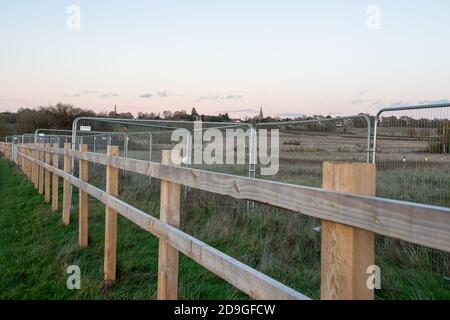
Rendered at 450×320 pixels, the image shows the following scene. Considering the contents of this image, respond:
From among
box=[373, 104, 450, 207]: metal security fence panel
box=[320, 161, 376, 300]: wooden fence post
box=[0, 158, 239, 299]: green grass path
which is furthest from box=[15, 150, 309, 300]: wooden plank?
box=[373, 104, 450, 207]: metal security fence panel

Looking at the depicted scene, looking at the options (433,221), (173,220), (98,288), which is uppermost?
(433,221)

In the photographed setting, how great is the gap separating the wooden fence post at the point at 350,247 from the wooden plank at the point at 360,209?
53 millimetres

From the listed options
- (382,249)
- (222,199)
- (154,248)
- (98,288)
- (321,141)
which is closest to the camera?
(98,288)

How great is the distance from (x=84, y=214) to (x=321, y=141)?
390 cm

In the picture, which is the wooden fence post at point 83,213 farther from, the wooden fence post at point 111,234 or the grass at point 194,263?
the wooden fence post at point 111,234

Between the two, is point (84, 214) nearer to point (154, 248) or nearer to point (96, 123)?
point (154, 248)

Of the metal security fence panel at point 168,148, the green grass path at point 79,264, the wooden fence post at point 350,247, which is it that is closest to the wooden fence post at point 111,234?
the green grass path at point 79,264

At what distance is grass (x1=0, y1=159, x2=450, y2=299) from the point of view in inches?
176

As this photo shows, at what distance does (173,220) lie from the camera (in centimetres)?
365

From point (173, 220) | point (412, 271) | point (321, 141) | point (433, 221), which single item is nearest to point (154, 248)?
point (173, 220)

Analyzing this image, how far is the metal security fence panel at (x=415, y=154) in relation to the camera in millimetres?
5520

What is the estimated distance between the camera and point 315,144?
8.27m

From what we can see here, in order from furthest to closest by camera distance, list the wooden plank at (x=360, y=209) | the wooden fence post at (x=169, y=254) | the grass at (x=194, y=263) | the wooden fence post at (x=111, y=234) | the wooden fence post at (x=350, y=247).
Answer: the wooden fence post at (x=111, y=234), the grass at (x=194, y=263), the wooden fence post at (x=169, y=254), the wooden fence post at (x=350, y=247), the wooden plank at (x=360, y=209)

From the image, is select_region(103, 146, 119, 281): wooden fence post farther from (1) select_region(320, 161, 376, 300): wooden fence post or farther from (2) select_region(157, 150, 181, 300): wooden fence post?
(1) select_region(320, 161, 376, 300): wooden fence post
